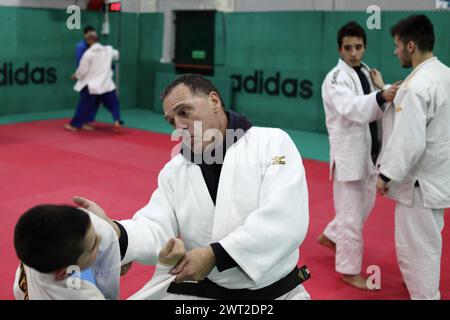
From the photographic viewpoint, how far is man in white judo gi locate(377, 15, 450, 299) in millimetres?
2955

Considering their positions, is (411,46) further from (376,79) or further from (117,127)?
(117,127)

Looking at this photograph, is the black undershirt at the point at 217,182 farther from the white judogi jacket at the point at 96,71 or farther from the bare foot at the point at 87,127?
the bare foot at the point at 87,127

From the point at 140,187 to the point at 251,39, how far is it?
490cm

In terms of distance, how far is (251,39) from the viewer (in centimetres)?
971

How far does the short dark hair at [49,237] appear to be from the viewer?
122 cm

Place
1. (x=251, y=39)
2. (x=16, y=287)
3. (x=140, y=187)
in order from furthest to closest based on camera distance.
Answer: (x=251, y=39) < (x=140, y=187) < (x=16, y=287)

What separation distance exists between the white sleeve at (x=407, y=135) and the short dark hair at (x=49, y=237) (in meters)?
2.15

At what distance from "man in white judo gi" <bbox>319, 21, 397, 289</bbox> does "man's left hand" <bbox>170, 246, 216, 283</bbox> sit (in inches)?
78.9

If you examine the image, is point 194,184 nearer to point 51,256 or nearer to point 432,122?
point 51,256

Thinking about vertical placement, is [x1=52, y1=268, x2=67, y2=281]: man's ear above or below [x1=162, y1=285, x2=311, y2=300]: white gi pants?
above

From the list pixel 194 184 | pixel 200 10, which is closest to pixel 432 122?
pixel 194 184

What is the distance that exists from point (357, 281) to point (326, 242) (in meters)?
0.60

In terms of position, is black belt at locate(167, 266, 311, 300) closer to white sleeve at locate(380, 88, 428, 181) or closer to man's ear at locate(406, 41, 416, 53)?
white sleeve at locate(380, 88, 428, 181)

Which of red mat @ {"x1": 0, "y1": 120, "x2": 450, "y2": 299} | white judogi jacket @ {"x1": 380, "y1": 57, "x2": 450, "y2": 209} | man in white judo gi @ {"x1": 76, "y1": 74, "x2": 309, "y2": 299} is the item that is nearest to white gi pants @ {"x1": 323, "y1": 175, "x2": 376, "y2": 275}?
red mat @ {"x1": 0, "y1": 120, "x2": 450, "y2": 299}
